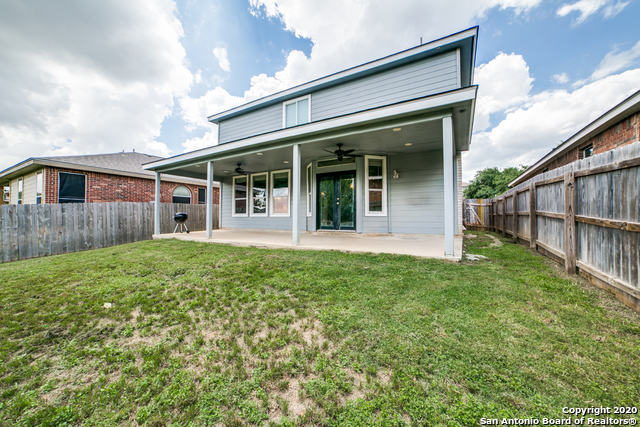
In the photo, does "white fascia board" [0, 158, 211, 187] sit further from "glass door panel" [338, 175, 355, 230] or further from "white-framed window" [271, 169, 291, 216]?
"glass door panel" [338, 175, 355, 230]

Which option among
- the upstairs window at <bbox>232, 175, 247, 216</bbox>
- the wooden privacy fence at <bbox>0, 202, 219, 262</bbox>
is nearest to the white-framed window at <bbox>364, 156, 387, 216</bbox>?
the upstairs window at <bbox>232, 175, 247, 216</bbox>

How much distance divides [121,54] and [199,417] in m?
13.2

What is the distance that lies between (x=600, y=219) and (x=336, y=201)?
5.65m

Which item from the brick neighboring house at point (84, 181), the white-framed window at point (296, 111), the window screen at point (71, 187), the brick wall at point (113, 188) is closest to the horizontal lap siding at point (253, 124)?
the white-framed window at point (296, 111)

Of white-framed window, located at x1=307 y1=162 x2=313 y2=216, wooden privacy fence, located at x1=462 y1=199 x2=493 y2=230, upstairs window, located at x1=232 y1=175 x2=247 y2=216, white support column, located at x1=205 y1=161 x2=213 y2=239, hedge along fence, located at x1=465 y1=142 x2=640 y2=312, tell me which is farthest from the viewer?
wooden privacy fence, located at x1=462 y1=199 x2=493 y2=230

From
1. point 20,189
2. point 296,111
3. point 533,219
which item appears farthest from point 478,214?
point 20,189

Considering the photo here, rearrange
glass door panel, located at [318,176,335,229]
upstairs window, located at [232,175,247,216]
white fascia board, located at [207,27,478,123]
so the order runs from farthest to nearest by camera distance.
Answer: upstairs window, located at [232,175,247,216] < glass door panel, located at [318,176,335,229] < white fascia board, located at [207,27,478,123]

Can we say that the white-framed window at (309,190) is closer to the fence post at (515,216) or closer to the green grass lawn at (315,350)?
the green grass lawn at (315,350)

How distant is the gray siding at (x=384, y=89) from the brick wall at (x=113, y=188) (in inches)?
327

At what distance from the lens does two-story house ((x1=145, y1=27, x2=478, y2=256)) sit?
16.7ft

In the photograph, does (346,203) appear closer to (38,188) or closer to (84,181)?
(84,181)

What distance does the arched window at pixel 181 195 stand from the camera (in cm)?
1399

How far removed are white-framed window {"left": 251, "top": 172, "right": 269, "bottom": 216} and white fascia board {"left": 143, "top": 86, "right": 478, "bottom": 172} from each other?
238 centimetres

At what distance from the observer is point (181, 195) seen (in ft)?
47.0
